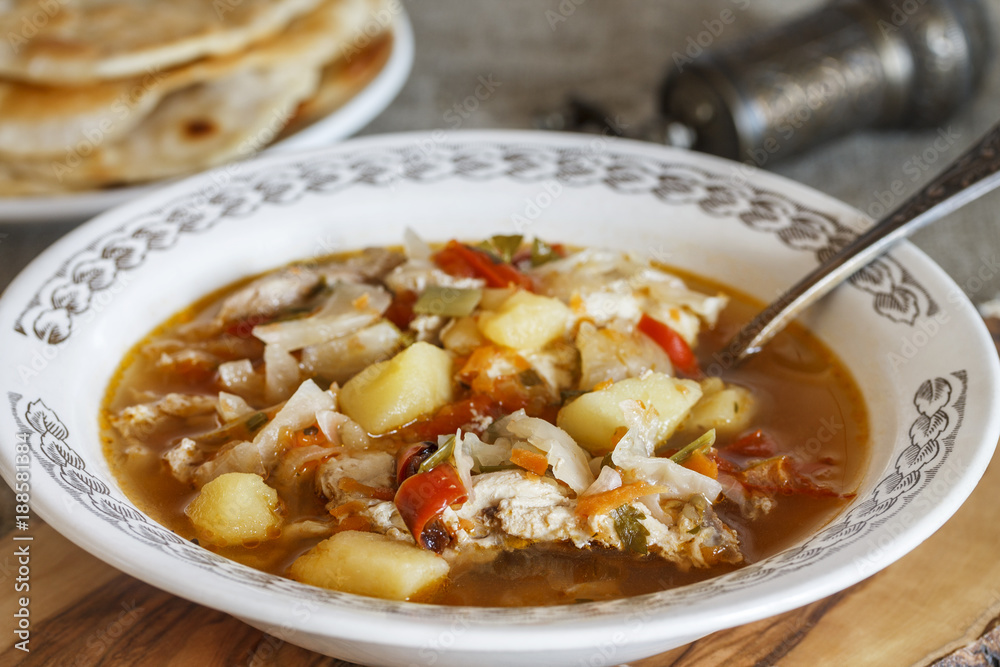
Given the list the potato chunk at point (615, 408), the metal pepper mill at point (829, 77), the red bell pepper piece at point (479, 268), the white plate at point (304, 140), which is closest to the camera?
the potato chunk at point (615, 408)

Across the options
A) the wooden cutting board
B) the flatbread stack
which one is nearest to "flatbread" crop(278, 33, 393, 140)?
the flatbread stack

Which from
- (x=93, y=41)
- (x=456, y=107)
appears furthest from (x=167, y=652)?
(x=456, y=107)

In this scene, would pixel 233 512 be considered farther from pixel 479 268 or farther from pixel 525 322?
pixel 479 268

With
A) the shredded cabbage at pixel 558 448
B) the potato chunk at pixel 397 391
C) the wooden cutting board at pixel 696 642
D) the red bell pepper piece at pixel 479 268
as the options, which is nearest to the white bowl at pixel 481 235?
the wooden cutting board at pixel 696 642

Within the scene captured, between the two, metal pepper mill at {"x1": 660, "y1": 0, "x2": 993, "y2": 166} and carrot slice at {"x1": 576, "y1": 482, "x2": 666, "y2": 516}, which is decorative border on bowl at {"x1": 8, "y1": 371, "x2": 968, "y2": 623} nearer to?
carrot slice at {"x1": 576, "y1": 482, "x2": 666, "y2": 516}

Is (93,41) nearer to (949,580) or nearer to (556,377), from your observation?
(556,377)

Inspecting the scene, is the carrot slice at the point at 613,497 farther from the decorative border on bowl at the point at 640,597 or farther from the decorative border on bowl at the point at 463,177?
the decorative border on bowl at the point at 463,177
